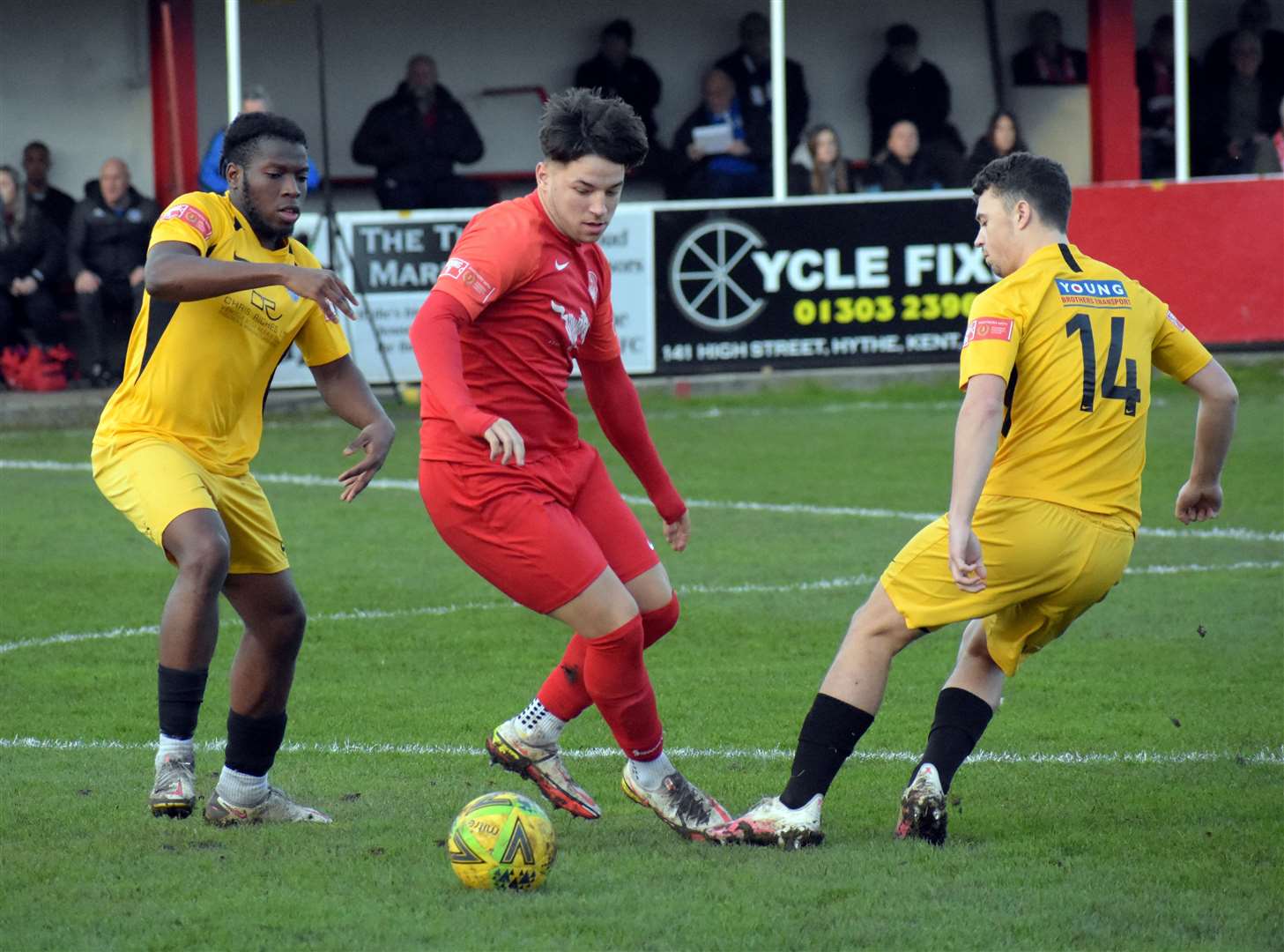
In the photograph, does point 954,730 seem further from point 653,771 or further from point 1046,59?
point 1046,59

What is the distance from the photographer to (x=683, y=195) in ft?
61.5

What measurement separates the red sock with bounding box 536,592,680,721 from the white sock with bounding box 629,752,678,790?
313 mm

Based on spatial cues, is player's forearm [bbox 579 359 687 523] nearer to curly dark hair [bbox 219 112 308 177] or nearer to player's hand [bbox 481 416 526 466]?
player's hand [bbox 481 416 526 466]

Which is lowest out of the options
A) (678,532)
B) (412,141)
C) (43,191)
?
(678,532)

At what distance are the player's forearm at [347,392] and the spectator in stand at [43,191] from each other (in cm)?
1195

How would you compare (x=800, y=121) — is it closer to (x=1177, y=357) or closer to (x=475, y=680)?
(x=475, y=680)

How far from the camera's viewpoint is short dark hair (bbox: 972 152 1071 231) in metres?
5.39

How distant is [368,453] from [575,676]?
931mm

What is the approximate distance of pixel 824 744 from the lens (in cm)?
541

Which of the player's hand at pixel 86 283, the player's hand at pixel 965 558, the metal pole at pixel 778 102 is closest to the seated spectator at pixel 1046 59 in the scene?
the metal pole at pixel 778 102

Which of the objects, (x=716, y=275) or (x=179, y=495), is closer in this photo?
(x=179, y=495)

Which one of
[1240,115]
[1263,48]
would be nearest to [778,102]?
[1240,115]

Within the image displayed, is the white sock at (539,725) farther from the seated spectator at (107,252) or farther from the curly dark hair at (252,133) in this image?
the seated spectator at (107,252)

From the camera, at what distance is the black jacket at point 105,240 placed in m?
16.3
